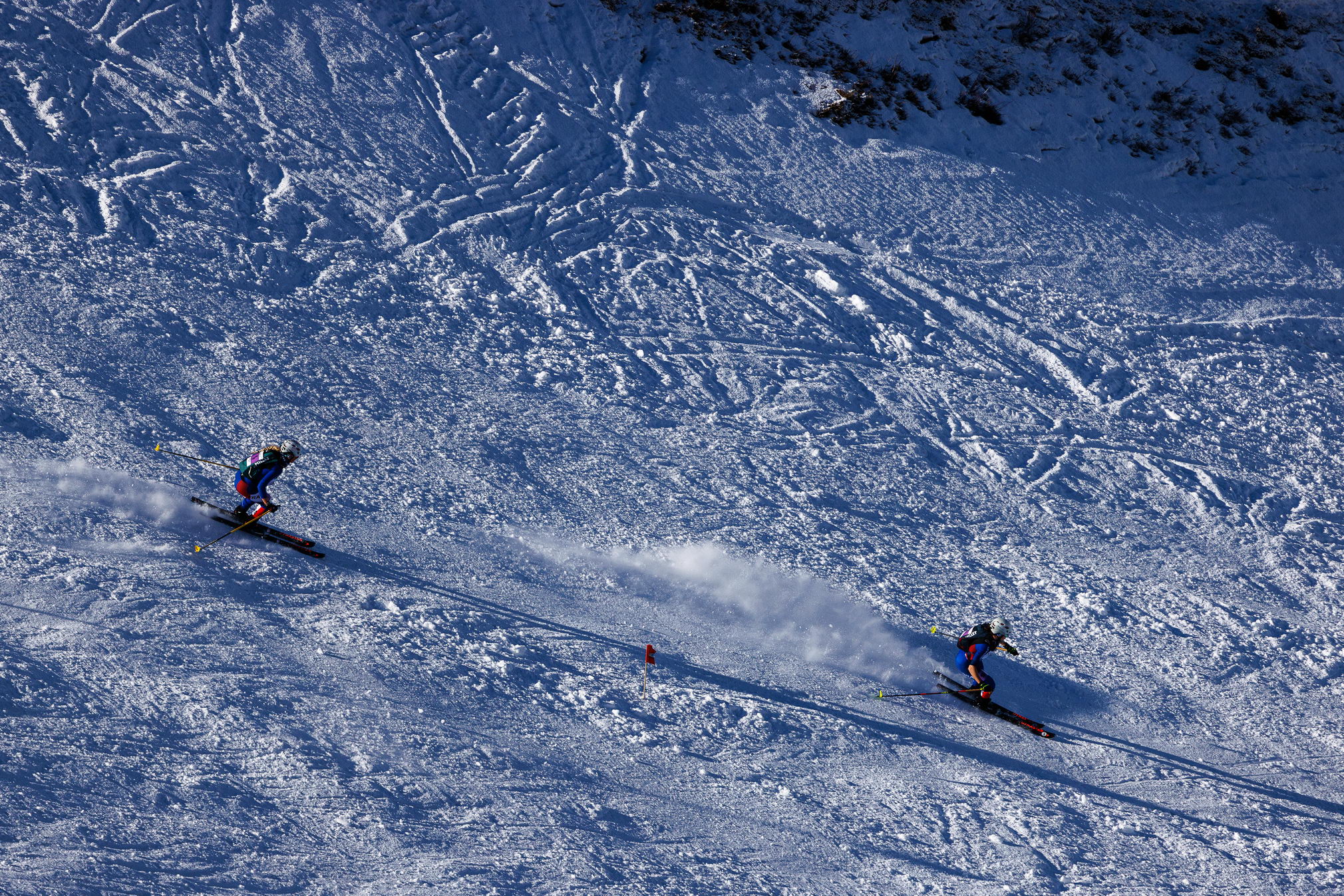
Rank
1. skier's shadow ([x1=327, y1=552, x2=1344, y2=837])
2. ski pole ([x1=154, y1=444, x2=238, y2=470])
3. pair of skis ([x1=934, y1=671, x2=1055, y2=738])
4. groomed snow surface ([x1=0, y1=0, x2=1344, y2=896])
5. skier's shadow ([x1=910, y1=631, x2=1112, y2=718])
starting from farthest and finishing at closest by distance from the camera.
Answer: ski pole ([x1=154, y1=444, x2=238, y2=470]), skier's shadow ([x1=910, y1=631, x2=1112, y2=718]), pair of skis ([x1=934, y1=671, x2=1055, y2=738]), skier's shadow ([x1=327, y1=552, x2=1344, y2=837]), groomed snow surface ([x1=0, y1=0, x2=1344, y2=896])

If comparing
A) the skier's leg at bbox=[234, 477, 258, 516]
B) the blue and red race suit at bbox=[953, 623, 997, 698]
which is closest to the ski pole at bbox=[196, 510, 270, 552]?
the skier's leg at bbox=[234, 477, 258, 516]

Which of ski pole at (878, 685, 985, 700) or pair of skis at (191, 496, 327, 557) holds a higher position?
pair of skis at (191, 496, 327, 557)

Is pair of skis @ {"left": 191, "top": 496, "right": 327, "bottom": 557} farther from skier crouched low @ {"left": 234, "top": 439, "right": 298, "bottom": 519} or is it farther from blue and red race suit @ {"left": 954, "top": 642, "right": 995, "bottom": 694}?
blue and red race suit @ {"left": 954, "top": 642, "right": 995, "bottom": 694}

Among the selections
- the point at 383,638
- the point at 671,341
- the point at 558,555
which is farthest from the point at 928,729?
the point at 671,341

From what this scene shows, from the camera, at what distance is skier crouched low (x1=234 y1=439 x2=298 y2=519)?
8688 mm

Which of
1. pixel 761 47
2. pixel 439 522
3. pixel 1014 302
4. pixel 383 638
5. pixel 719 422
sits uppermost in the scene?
pixel 761 47

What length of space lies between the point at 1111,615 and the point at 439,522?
7.16 metres

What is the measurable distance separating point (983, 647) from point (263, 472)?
22.3 feet

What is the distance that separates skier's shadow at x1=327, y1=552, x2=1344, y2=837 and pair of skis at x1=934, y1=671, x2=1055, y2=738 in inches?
10.4

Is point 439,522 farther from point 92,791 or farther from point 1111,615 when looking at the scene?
point 1111,615

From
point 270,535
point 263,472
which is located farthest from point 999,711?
point 263,472

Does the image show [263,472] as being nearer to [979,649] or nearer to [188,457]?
[188,457]

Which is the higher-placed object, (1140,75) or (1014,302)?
(1140,75)

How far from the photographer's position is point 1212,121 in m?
16.8
